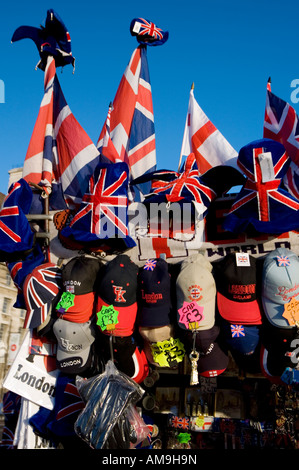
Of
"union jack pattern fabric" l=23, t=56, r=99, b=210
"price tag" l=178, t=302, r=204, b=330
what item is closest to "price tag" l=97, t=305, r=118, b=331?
"price tag" l=178, t=302, r=204, b=330

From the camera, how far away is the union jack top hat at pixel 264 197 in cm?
385

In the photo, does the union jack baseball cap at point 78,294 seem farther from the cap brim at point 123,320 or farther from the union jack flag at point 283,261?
the union jack flag at point 283,261

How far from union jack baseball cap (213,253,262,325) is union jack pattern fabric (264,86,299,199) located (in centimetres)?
108

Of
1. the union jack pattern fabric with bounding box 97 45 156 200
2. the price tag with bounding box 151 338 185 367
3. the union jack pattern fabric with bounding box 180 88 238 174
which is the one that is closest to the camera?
the price tag with bounding box 151 338 185 367

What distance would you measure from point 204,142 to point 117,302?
275 cm

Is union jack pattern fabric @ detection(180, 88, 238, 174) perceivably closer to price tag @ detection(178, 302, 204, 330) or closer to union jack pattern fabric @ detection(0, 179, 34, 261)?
price tag @ detection(178, 302, 204, 330)

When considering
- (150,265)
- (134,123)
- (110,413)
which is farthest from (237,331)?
(134,123)

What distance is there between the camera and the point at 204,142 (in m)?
5.58

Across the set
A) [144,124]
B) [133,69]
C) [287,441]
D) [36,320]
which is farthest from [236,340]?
[133,69]

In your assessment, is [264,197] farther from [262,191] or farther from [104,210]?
[104,210]

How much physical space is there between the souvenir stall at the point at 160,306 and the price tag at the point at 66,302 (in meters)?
0.01

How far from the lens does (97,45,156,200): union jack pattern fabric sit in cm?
585

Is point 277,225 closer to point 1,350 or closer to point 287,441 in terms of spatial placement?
point 287,441

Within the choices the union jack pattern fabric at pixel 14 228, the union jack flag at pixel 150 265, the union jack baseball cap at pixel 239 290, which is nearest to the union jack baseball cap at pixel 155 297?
the union jack flag at pixel 150 265
